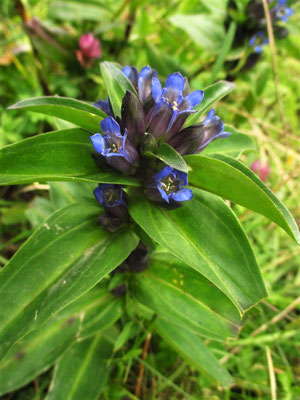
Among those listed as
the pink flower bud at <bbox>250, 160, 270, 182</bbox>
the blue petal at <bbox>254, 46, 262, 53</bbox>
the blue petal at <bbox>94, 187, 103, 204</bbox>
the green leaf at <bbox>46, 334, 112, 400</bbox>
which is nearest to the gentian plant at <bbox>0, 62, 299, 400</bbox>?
the blue petal at <bbox>94, 187, 103, 204</bbox>

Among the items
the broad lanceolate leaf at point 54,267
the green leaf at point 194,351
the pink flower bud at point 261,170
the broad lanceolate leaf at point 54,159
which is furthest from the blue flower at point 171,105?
the pink flower bud at point 261,170

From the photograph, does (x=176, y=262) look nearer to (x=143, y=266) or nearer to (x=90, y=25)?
(x=143, y=266)

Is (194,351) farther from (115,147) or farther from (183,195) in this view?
(115,147)

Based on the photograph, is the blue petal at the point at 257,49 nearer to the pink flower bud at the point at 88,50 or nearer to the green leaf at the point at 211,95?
the pink flower bud at the point at 88,50

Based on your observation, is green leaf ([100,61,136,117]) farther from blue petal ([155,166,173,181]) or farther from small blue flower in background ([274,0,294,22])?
small blue flower in background ([274,0,294,22])

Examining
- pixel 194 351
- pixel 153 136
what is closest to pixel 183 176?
pixel 153 136

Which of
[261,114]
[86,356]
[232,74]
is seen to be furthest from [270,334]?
[261,114]

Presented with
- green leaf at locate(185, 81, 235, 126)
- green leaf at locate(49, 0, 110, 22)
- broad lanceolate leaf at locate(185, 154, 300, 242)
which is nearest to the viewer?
broad lanceolate leaf at locate(185, 154, 300, 242)

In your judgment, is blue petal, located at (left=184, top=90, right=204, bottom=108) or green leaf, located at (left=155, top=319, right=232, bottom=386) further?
green leaf, located at (left=155, top=319, right=232, bottom=386)
